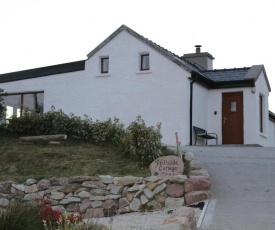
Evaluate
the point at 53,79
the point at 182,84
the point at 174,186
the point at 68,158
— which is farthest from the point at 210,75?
the point at 174,186

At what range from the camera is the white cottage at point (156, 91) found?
72.7 feet

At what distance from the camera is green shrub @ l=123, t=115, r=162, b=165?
12.6m

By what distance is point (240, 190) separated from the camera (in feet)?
37.4

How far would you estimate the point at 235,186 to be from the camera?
1170 cm

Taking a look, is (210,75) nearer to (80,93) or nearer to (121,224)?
(80,93)

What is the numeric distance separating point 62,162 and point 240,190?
4448mm

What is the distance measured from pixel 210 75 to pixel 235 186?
13459 millimetres

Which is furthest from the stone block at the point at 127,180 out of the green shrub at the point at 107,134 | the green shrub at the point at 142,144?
the green shrub at the point at 107,134

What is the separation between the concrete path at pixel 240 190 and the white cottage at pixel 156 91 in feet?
19.6

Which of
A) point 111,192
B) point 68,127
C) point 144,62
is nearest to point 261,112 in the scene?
point 144,62

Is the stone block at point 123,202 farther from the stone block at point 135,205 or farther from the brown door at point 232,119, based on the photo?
the brown door at point 232,119

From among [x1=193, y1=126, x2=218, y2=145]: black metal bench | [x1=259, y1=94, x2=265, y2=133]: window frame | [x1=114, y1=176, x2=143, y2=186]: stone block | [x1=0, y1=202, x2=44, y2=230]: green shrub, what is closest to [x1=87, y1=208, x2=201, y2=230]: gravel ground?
[x1=114, y1=176, x2=143, y2=186]: stone block

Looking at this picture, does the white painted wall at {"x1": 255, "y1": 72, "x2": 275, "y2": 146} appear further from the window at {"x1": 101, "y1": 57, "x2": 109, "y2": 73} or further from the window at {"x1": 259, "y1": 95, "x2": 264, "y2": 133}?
the window at {"x1": 101, "y1": 57, "x2": 109, "y2": 73}

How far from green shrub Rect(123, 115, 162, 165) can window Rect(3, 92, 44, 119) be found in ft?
41.2
